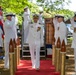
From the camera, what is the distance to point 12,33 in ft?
28.3

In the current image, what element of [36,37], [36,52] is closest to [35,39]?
[36,37]

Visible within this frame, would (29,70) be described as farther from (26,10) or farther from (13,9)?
(13,9)

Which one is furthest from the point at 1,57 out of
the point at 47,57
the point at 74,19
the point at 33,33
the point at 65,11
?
the point at 65,11

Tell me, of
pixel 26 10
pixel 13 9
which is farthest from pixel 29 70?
pixel 13 9

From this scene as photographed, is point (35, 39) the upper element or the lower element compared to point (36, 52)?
upper

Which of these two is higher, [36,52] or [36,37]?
[36,37]

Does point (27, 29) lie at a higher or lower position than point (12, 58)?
higher

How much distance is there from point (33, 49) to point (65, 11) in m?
15.3

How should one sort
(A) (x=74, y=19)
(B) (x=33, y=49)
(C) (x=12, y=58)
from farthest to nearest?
(B) (x=33, y=49) < (A) (x=74, y=19) < (C) (x=12, y=58)

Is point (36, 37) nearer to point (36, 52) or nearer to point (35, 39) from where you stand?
point (35, 39)

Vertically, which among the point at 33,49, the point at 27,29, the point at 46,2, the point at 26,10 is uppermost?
the point at 46,2

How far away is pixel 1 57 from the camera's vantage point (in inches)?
487

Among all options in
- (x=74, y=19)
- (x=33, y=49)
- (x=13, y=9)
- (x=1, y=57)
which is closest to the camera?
(x=74, y=19)

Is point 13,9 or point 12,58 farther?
point 13,9
